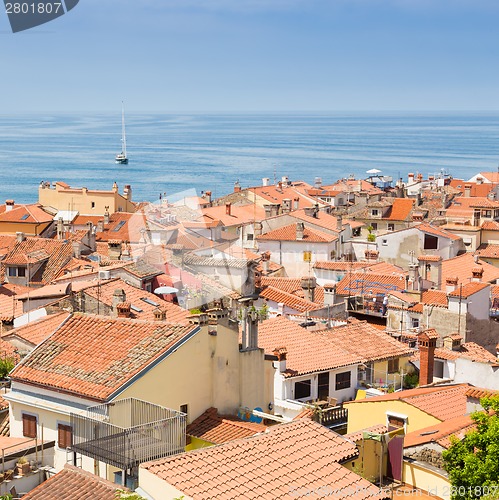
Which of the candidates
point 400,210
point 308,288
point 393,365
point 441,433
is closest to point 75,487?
point 441,433

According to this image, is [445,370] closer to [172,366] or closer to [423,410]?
[423,410]

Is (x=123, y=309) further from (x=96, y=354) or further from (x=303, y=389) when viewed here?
(x=96, y=354)

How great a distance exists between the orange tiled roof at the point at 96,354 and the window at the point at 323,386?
15.7ft

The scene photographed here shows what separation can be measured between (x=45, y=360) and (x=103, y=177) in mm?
112614

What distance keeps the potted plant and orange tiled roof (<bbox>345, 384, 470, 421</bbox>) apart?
15.7ft

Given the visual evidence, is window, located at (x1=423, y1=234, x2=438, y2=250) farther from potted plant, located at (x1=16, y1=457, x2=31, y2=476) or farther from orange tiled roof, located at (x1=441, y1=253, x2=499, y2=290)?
potted plant, located at (x1=16, y1=457, x2=31, y2=476)

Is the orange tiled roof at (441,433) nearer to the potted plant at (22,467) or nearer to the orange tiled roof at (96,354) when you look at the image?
the orange tiled roof at (96,354)

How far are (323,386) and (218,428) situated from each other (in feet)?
15.9

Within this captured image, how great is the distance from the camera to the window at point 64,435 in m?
11.9

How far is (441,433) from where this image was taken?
1174cm

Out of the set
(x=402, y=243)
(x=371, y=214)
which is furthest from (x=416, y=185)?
(x=402, y=243)

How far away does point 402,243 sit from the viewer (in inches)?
1510

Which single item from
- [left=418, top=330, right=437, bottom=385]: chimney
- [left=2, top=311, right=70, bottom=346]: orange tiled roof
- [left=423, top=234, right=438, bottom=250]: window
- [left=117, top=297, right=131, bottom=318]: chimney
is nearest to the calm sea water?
[left=423, top=234, right=438, bottom=250]: window

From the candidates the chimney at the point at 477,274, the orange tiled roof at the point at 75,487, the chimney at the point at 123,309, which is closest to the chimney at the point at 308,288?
the chimney at the point at 477,274
